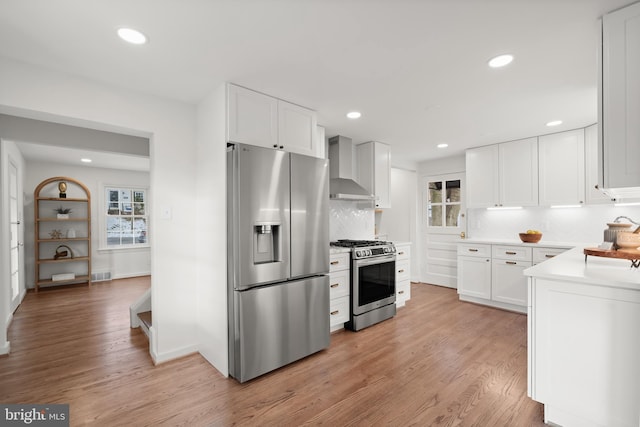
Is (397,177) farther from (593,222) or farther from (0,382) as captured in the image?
(0,382)

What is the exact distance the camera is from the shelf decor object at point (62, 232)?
545 cm

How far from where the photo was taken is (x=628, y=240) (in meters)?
1.90

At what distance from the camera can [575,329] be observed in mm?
1661

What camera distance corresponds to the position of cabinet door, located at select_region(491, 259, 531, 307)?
12.7 ft

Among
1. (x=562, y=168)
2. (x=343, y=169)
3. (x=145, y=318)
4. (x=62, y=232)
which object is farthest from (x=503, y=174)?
(x=62, y=232)

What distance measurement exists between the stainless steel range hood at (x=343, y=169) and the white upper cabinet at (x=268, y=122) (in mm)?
1005

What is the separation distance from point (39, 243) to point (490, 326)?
7620mm

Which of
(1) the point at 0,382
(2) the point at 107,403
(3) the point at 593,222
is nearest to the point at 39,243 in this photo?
(1) the point at 0,382

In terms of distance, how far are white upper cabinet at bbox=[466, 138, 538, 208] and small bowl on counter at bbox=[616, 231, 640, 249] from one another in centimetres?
237

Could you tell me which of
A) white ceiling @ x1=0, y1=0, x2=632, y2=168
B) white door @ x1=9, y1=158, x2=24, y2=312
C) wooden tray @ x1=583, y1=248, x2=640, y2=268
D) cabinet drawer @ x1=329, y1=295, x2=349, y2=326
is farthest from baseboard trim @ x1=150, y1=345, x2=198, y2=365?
wooden tray @ x1=583, y1=248, x2=640, y2=268

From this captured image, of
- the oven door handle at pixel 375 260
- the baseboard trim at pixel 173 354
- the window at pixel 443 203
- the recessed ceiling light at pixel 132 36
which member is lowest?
the baseboard trim at pixel 173 354

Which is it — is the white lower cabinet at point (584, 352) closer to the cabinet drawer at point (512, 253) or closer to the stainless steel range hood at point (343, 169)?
the stainless steel range hood at point (343, 169)
